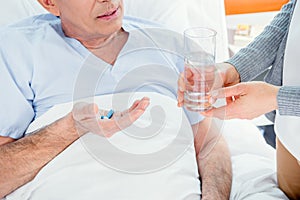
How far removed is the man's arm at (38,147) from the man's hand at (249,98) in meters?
0.26

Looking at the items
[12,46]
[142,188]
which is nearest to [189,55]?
[142,188]

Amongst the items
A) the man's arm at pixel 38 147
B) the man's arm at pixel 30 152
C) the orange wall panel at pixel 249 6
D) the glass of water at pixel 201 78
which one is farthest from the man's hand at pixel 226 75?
the orange wall panel at pixel 249 6

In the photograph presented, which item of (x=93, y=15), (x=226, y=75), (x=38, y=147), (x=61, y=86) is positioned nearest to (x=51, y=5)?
(x=93, y=15)

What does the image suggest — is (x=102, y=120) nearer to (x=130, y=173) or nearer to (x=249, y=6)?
(x=130, y=173)

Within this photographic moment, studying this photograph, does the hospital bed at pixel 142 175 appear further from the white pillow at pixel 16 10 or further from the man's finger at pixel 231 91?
the man's finger at pixel 231 91

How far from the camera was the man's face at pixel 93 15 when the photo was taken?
131cm

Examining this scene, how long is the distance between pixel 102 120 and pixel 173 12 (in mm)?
762

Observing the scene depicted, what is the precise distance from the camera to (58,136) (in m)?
1.20

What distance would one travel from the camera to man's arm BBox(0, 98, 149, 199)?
1175 millimetres

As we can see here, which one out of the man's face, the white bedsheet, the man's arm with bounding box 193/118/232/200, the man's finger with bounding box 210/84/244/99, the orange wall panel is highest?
the man's face

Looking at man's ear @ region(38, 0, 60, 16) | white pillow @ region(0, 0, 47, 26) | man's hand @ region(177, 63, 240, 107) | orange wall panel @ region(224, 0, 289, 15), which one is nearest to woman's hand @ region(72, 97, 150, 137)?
man's hand @ region(177, 63, 240, 107)

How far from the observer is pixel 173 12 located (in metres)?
1.75

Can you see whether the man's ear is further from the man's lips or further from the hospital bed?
the hospital bed

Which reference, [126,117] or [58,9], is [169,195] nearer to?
[126,117]
